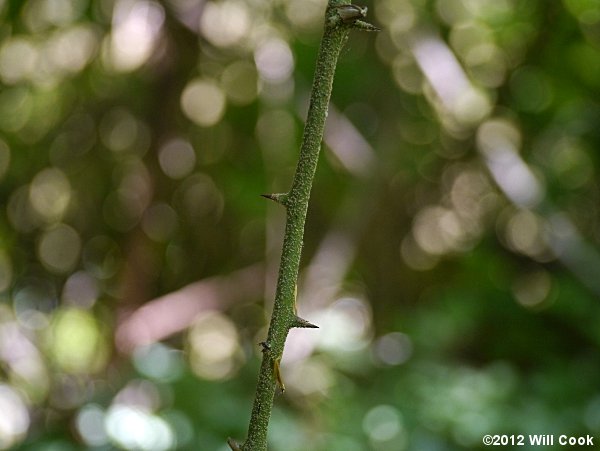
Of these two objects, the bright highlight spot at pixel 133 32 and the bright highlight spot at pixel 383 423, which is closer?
the bright highlight spot at pixel 383 423

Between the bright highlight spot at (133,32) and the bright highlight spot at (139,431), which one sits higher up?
the bright highlight spot at (133,32)

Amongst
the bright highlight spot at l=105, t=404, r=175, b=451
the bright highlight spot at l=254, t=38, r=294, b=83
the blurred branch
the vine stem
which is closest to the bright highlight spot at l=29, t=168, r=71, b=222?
the blurred branch

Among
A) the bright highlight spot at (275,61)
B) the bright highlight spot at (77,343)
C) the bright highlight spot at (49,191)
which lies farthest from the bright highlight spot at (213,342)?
the bright highlight spot at (275,61)

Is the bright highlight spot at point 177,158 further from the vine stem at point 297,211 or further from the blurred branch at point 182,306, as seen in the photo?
the vine stem at point 297,211

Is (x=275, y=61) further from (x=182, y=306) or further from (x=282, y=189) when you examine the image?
(x=182, y=306)

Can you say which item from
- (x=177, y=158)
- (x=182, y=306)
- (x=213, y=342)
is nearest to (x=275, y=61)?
(x=177, y=158)

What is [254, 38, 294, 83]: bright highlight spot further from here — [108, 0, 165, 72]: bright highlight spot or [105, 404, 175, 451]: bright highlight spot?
[105, 404, 175, 451]: bright highlight spot

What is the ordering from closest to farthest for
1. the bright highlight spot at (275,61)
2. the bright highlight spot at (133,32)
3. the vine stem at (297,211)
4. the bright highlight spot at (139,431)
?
the vine stem at (297,211)
the bright highlight spot at (139,431)
the bright highlight spot at (275,61)
the bright highlight spot at (133,32)
